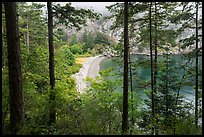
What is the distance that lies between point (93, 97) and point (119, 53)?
3.01 metres

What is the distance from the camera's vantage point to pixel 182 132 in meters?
4.60

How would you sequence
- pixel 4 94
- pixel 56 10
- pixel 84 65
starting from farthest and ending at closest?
pixel 84 65, pixel 56 10, pixel 4 94

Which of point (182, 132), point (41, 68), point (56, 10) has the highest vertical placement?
point (56, 10)

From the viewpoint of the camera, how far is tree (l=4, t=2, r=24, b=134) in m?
5.13

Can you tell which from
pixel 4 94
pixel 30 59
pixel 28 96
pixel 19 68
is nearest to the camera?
pixel 19 68

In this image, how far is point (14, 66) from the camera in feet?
17.2

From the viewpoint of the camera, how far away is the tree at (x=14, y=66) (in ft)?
16.8

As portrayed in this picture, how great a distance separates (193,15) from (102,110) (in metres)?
4.83

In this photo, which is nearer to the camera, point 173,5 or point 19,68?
point 19,68

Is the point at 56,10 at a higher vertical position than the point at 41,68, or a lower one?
higher

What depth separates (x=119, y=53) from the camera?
14.1 metres

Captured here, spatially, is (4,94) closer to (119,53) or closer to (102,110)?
(102,110)

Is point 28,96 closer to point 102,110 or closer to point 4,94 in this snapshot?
point 4,94

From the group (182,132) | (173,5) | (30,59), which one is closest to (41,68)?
(30,59)
